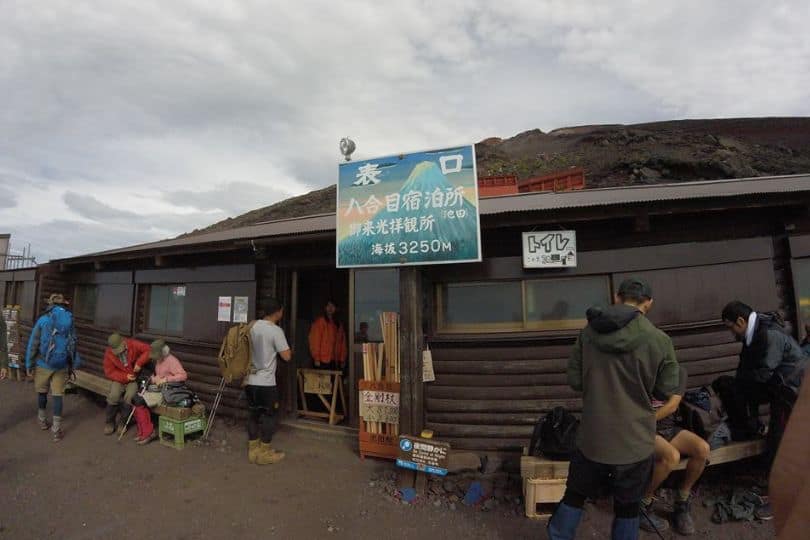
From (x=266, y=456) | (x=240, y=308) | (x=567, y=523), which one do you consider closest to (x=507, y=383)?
(x=567, y=523)

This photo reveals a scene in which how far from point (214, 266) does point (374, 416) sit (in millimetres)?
4154

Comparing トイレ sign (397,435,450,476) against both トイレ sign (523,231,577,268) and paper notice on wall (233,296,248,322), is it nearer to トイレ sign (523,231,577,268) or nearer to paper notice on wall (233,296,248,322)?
トイレ sign (523,231,577,268)

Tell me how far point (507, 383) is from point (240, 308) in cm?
452

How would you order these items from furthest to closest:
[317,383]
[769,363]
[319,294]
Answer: [319,294]
[317,383]
[769,363]

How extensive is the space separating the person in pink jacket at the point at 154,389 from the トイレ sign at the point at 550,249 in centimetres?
559

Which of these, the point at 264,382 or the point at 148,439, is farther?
the point at 148,439

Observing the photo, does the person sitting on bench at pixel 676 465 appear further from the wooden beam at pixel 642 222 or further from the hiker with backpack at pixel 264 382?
the hiker with backpack at pixel 264 382

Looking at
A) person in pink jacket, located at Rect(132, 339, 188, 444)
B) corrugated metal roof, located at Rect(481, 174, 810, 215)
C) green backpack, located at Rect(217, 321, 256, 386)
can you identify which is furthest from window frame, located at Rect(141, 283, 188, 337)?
corrugated metal roof, located at Rect(481, 174, 810, 215)

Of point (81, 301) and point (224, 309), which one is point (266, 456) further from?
point (81, 301)

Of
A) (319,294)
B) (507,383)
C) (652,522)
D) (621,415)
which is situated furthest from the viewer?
(319,294)

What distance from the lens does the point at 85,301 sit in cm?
1148

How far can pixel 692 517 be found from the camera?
13.8 ft

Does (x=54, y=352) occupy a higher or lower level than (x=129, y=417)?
higher

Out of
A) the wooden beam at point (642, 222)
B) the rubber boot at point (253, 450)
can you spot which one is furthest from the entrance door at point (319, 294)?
the wooden beam at point (642, 222)
